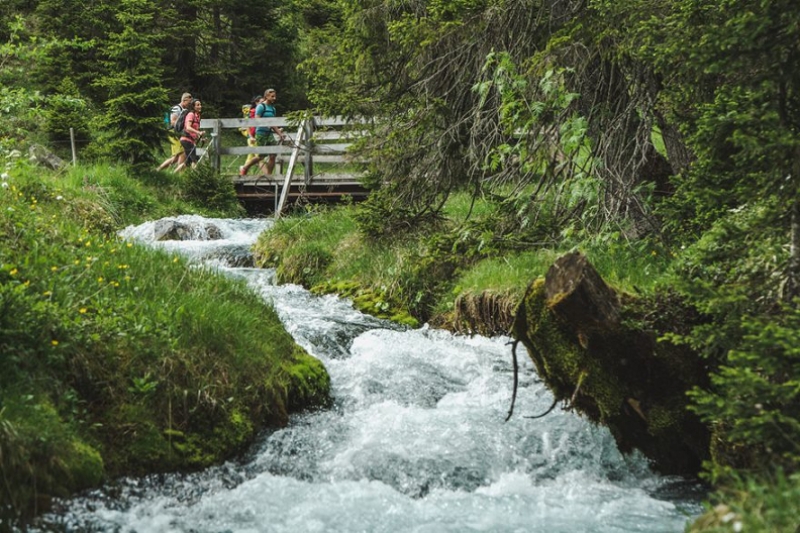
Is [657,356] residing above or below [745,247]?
below

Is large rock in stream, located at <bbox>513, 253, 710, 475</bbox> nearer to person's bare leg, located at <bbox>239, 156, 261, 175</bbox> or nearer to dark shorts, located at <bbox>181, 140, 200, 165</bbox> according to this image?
person's bare leg, located at <bbox>239, 156, 261, 175</bbox>

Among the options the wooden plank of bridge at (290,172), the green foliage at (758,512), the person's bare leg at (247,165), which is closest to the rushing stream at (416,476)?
the green foliage at (758,512)

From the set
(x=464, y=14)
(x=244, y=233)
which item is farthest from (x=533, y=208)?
(x=244, y=233)

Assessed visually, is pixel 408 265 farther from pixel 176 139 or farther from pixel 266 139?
pixel 176 139

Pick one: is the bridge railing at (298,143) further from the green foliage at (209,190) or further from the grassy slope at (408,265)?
the grassy slope at (408,265)

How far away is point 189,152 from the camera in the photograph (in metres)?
20.8

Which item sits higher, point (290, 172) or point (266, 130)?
point (266, 130)

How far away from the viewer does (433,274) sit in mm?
10523

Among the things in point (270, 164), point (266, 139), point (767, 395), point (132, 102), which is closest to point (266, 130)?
point (266, 139)

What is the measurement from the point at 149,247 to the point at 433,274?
381 cm

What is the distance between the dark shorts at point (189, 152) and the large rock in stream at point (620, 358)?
16.2m

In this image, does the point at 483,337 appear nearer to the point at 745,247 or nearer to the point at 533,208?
the point at 533,208

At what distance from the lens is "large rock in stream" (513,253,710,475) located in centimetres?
554

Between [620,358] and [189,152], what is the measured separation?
1690 centimetres
